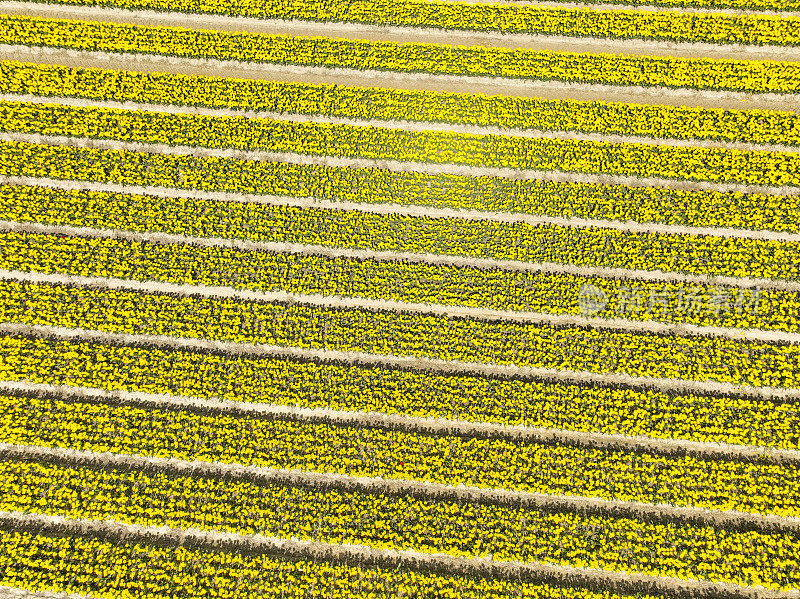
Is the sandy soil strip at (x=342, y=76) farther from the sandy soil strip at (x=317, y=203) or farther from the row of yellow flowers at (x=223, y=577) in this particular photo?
the row of yellow flowers at (x=223, y=577)

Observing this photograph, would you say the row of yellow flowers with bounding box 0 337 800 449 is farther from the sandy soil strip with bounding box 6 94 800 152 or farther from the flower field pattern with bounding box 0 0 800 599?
the sandy soil strip with bounding box 6 94 800 152

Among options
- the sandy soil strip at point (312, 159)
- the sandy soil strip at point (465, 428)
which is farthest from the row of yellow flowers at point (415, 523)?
the sandy soil strip at point (312, 159)

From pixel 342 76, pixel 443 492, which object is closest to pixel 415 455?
pixel 443 492

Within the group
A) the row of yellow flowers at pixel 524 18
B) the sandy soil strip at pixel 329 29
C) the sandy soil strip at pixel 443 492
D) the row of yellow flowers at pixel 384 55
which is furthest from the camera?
the sandy soil strip at pixel 329 29

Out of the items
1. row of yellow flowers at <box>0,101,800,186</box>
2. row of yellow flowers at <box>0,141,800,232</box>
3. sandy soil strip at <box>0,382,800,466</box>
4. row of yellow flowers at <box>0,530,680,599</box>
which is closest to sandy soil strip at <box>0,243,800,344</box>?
sandy soil strip at <box>0,382,800,466</box>

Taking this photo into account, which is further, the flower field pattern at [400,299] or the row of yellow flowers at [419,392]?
the row of yellow flowers at [419,392]

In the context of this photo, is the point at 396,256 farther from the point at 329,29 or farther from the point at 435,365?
the point at 329,29
